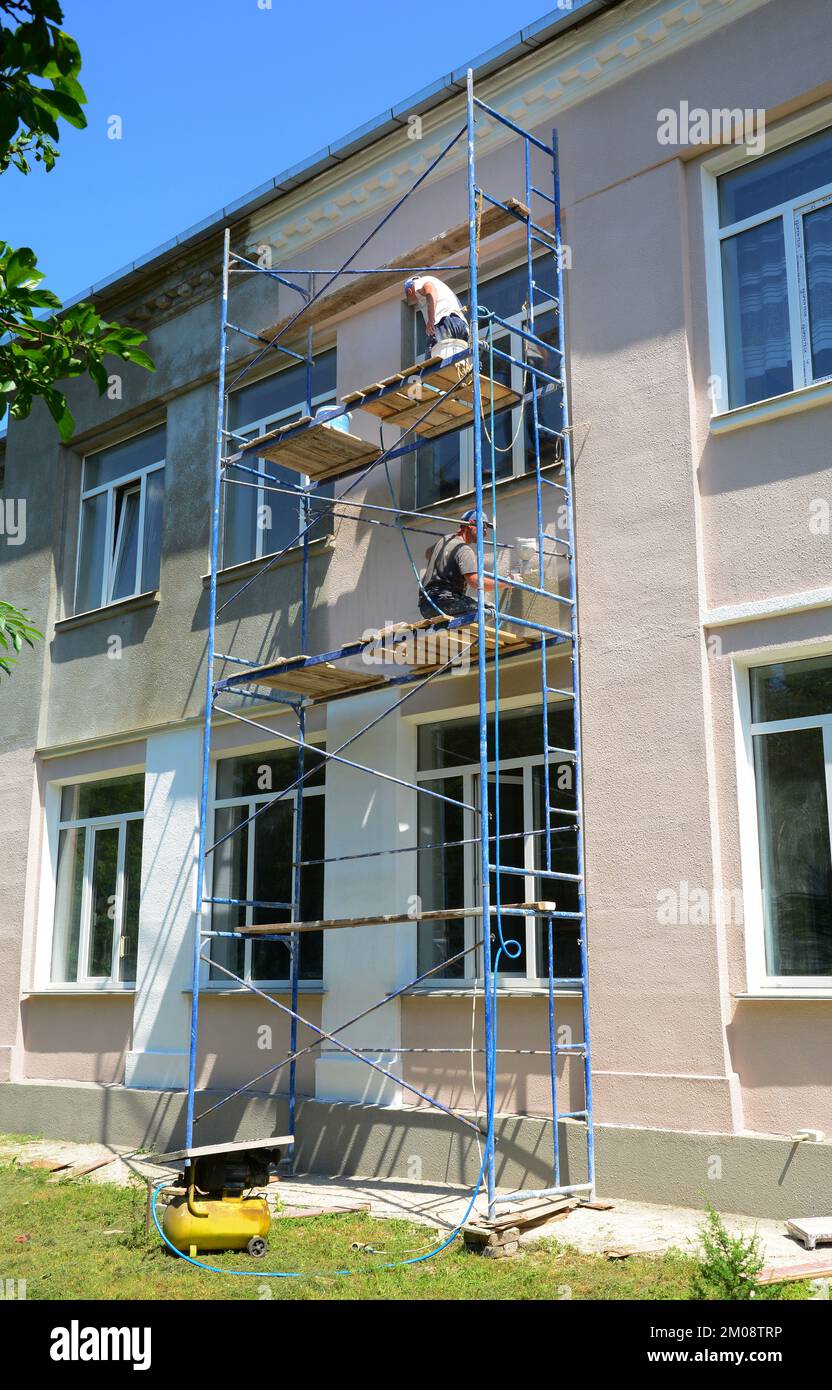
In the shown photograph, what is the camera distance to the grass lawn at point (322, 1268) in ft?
20.8

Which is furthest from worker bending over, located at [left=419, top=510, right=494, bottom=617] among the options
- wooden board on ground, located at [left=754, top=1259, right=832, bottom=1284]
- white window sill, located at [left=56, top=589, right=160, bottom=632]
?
wooden board on ground, located at [left=754, top=1259, right=832, bottom=1284]

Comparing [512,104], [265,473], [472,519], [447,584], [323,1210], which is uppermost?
[512,104]

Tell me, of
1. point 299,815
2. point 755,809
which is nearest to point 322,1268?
point 755,809

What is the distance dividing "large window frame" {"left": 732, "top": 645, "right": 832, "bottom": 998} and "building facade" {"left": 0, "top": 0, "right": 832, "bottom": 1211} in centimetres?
3

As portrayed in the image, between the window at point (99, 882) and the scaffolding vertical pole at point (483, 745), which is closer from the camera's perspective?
the scaffolding vertical pole at point (483, 745)

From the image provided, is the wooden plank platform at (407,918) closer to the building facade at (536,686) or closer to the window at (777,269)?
the building facade at (536,686)

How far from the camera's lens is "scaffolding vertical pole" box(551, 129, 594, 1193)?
8.81 metres

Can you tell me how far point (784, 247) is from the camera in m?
9.28

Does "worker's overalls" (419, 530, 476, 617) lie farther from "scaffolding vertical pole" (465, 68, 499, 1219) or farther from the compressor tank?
the compressor tank

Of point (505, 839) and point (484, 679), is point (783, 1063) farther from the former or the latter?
point (484, 679)

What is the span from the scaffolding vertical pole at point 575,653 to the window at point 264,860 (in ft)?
9.66

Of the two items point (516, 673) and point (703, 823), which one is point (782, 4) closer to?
point (516, 673)

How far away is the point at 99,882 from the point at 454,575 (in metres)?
6.24

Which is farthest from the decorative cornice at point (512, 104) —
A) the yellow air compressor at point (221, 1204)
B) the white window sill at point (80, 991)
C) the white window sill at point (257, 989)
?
the yellow air compressor at point (221, 1204)
